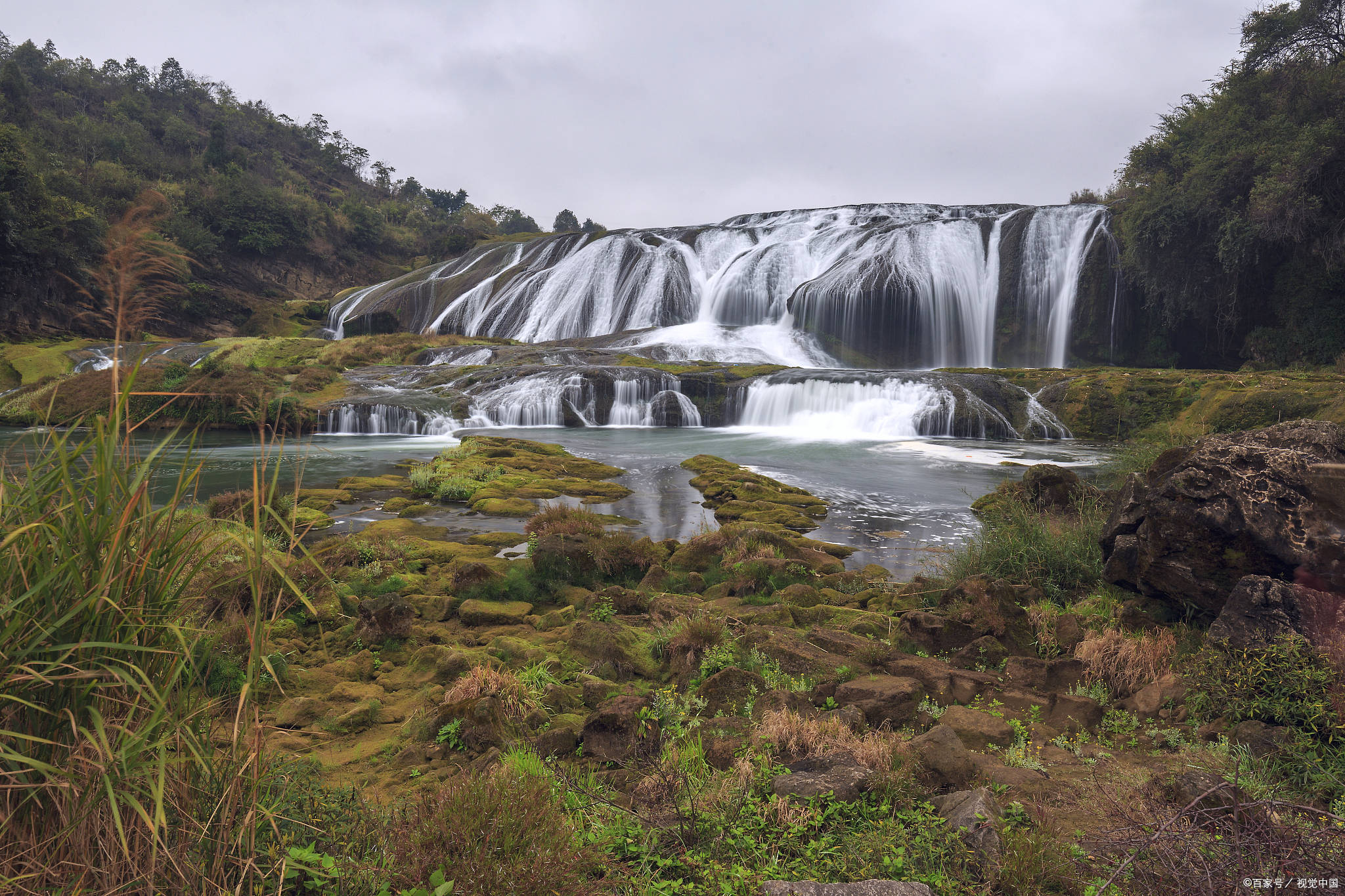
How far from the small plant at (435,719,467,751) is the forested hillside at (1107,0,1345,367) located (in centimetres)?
2737

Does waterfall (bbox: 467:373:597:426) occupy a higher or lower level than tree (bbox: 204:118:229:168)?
lower

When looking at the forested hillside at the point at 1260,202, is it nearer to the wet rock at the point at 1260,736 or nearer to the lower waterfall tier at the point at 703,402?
the lower waterfall tier at the point at 703,402

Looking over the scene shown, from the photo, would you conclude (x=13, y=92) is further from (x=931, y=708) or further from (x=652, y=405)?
(x=931, y=708)

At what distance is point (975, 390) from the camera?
69.3 ft

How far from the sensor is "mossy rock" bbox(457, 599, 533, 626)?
565cm

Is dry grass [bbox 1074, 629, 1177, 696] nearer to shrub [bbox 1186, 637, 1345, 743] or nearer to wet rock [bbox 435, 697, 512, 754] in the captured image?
shrub [bbox 1186, 637, 1345, 743]

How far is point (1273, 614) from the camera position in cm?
368

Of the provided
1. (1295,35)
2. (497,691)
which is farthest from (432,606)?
(1295,35)

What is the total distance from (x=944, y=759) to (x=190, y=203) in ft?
201

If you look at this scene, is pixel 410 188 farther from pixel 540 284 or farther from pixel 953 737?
pixel 953 737

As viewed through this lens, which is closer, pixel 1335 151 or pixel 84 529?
pixel 84 529

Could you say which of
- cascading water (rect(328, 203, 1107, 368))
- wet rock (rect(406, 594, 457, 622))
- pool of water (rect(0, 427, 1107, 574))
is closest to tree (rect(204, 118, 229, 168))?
cascading water (rect(328, 203, 1107, 368))

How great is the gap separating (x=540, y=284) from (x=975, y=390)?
27.5m

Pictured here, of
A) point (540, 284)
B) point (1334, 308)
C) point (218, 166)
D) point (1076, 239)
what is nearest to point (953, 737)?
point (1334, 308)
